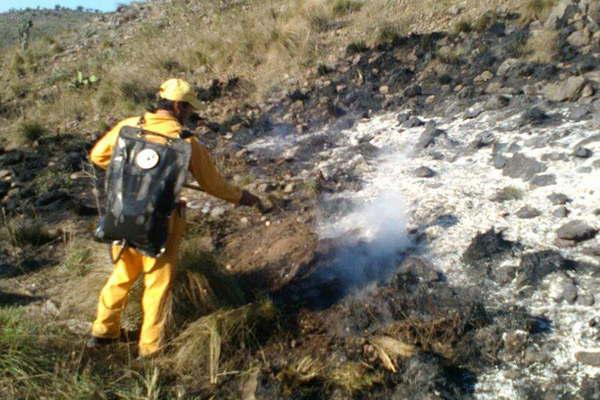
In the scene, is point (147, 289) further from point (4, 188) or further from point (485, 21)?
point (485, 21)

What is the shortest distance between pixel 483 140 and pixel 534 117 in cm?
48

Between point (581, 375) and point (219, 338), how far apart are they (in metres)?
1.89

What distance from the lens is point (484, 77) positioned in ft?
20.2

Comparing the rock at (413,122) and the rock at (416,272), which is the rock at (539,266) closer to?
the rock at (416,272)

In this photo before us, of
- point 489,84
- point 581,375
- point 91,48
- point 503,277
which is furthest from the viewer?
point 91,48

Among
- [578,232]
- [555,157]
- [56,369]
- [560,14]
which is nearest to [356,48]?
[560,14]

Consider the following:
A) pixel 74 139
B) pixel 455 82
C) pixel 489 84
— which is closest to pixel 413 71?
pixel 455 82

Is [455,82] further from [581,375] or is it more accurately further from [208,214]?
[581,375]

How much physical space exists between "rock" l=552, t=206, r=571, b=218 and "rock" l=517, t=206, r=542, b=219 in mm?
112

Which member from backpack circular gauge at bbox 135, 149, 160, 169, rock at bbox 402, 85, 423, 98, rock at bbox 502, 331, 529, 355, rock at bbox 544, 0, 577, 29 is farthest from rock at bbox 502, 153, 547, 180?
backpack circular gauge at bbox 135, 149, 160, 169

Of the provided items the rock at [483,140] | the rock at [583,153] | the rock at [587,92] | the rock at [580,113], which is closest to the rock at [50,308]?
the rock at [483,140]

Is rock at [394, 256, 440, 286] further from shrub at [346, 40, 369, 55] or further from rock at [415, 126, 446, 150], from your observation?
shrub at [346, 40, 369, 55]

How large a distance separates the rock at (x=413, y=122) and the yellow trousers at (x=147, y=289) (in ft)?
10.7

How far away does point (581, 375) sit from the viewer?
279cm
